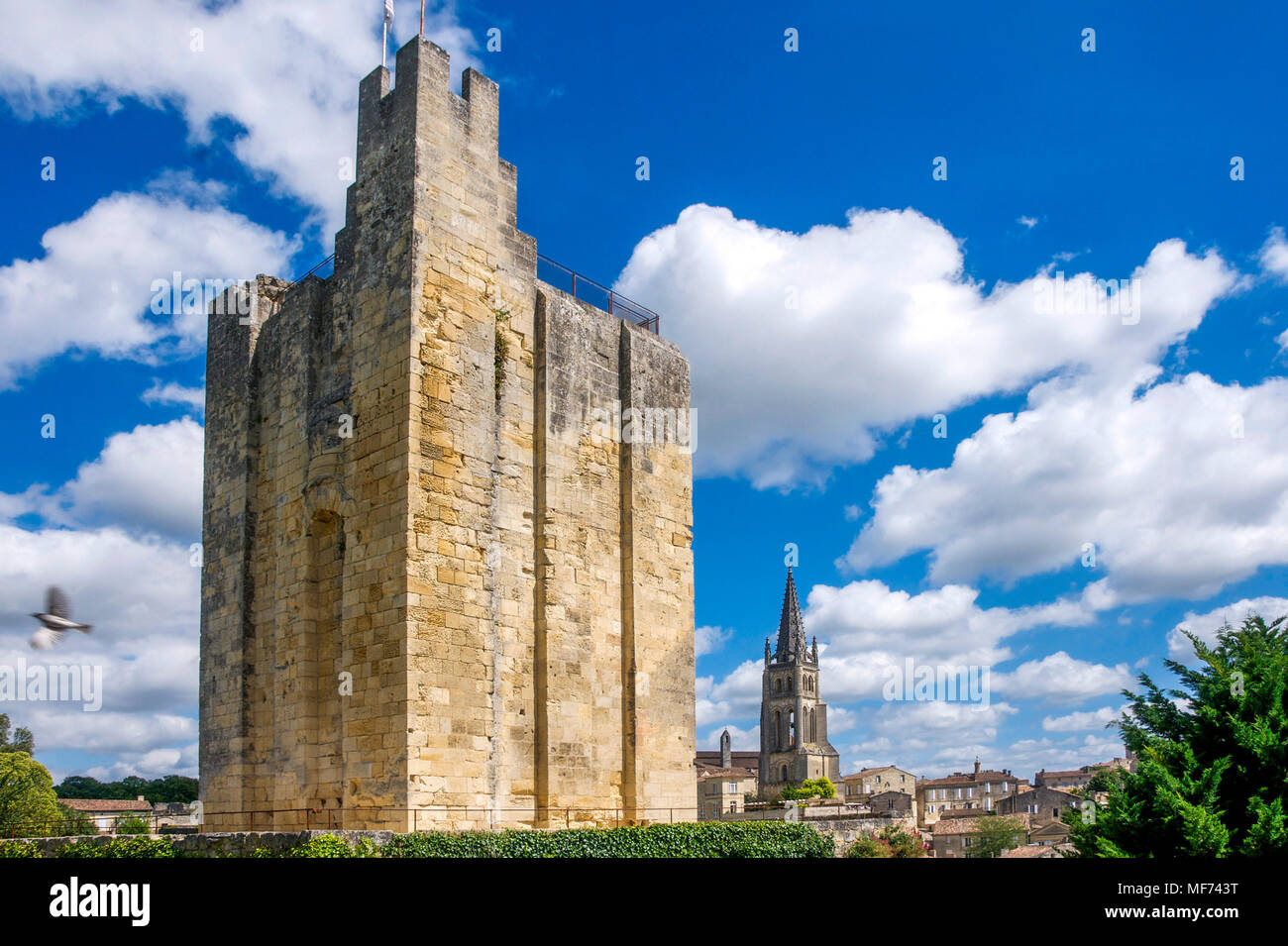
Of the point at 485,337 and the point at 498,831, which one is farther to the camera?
the point at 485,337

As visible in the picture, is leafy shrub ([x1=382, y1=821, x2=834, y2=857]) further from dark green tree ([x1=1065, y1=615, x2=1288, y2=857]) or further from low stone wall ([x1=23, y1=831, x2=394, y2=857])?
dark green tree ([x1=1065, y1=615, x2=1288, y2=857])

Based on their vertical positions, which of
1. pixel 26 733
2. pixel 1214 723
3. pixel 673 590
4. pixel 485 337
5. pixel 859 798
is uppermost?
pixel 485 337

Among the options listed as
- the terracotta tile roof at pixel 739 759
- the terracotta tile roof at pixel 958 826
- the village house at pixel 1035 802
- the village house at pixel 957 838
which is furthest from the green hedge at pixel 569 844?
the terracotta tile roof at pixel 739 759

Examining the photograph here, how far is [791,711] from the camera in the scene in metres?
106

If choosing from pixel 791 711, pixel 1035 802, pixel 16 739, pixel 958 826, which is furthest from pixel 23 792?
pixel 791 711

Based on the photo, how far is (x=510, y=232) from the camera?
57.1 ft

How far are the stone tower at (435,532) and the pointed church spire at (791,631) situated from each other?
89640 mm

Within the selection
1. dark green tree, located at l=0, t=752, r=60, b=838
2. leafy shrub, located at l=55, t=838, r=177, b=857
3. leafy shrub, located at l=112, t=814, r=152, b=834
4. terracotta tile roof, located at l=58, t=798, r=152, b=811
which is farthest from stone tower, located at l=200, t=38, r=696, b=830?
terracotta tile roof, located at l=58, t=798, r=152, b=811

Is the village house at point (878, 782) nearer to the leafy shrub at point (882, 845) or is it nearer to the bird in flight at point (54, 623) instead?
the leafy shrub at point (882, 845)

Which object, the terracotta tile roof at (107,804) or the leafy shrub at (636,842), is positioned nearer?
the leafy shrub at (636,842)

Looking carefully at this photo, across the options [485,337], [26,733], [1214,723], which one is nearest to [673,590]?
[485,337]

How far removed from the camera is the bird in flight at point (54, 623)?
11.6 m
